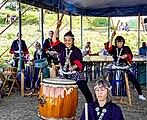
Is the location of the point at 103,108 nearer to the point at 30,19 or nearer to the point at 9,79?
the point at 9,79

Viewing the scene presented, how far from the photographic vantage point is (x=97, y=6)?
838 centimetres

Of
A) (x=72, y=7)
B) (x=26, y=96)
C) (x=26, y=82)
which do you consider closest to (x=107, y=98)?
(x=26, y=96)

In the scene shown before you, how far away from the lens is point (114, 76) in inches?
200

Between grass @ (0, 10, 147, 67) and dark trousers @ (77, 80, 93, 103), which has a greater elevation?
grass @ (0, 10, 147, 67)

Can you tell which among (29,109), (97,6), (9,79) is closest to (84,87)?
(29,109)

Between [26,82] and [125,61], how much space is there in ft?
6.85

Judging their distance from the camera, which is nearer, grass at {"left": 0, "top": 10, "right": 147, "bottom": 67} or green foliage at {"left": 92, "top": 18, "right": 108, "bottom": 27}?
grass at {"left": 0, "top": 10, "right": 147, "bottom": 67}

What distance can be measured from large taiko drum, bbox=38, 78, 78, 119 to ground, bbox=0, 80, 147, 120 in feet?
2.49

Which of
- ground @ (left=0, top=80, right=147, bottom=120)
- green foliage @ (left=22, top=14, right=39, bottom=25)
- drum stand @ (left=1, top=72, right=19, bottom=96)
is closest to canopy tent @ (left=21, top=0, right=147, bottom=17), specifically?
drum stand @ (left=1, top=72, right=19, bottom=96)

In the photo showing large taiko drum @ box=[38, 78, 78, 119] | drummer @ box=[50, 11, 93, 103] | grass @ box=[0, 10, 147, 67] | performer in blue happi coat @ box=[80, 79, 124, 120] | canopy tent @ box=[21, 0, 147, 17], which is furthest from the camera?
grass @ box=[0, 10, 147, 67]

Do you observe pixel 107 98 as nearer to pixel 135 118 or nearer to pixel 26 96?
pixel 135 118

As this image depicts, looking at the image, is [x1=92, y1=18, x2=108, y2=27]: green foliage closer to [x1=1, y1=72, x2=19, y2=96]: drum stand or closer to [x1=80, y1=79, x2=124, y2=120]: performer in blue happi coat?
[x1=1, y1=72, x2=19, y2=96]: drum stand

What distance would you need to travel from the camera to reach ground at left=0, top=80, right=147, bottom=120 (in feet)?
14.3

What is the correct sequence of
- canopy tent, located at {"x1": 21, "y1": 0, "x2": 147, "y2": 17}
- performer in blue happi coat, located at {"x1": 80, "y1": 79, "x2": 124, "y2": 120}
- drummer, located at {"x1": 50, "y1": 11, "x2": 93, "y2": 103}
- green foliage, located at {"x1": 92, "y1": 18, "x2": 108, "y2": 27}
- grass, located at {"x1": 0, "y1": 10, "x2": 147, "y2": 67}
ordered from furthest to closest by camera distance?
1. green foliage, located at {"x1": 92, "y1": 18, "x2": 108, "y2": 27}
2. grass, located at {"x1": 0, "y1": 10, "x2": 147, "y2": 67}
3. canopy tent, located at {"x1": 21, "y1": 0, "x2": 147, "y2": 17}
4. drummer, located at {"x1": 50, "y1": 11, "x2": 93, "y2": 103}
5. performer in blue happi coat, located at {"x1": 80, "y1": 79, "x2": 124, "y2": 120}
